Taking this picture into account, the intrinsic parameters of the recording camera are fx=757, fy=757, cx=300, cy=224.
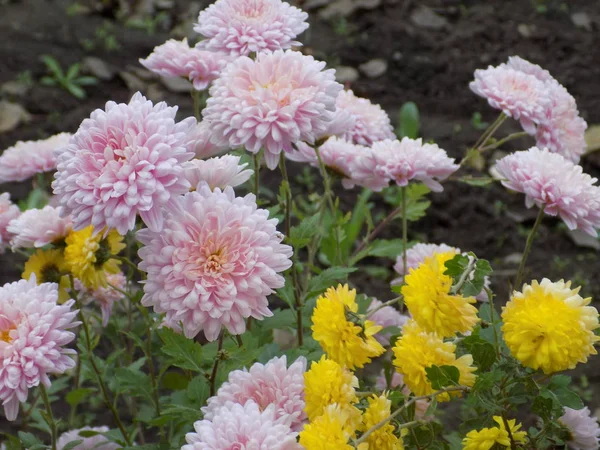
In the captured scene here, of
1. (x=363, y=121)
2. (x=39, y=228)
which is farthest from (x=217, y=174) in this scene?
(x=363, y=121)

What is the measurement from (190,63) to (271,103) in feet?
1.31

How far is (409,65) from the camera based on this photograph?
386 cm

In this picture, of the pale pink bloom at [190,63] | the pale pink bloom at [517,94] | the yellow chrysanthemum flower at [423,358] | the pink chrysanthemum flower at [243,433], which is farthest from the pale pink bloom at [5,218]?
the pale pink bloom at [517,94]

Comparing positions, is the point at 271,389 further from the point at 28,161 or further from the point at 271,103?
the point at 28,161

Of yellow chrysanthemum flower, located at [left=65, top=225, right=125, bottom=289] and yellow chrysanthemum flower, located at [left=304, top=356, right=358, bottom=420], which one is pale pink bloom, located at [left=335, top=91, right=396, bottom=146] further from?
yellow chrysanthemum flower, located at [left=304, top=356, right=358, bottom=420]

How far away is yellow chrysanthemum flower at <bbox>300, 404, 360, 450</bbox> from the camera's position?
0.84 metres

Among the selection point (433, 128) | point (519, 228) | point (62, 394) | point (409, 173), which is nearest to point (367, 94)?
point (433, 128)

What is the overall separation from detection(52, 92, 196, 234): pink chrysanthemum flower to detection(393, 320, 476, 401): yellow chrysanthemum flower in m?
0.34

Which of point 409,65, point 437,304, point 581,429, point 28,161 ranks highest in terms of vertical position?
point 437,304

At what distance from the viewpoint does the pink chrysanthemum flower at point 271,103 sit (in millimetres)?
1048

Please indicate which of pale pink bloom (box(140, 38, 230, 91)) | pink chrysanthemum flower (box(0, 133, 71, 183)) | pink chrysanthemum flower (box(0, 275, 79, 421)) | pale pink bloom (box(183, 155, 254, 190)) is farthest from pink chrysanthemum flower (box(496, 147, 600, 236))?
pink chrysanthemum flower (box(0, 133, 71, 183))

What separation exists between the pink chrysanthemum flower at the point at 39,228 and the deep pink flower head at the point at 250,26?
1.30ft

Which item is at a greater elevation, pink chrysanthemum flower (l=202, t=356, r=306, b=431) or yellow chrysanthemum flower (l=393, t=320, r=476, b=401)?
yellow chrysanthemum flower (l=393, t=320, r=476, b=401)

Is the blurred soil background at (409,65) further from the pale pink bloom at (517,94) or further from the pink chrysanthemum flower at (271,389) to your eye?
→ the pink chrysanthemum flower at (271,389)
